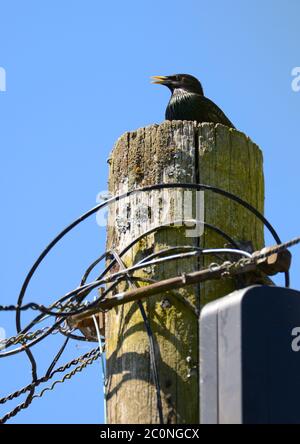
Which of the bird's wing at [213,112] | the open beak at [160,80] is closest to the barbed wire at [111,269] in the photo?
the bird's wing at [213,112]

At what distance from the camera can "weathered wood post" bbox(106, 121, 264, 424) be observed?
381cm

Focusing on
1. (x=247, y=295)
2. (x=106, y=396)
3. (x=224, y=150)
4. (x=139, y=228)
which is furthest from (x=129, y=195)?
(x=247, y=295)

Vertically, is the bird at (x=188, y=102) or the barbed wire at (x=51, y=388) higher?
the bird at (x=188, y=102)

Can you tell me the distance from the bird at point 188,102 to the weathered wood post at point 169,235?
10.3 feet

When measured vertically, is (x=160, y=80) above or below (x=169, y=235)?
above

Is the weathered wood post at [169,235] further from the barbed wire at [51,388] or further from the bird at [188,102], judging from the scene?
the bird at [188,102]

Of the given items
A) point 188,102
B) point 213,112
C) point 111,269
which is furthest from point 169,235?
point 188,102

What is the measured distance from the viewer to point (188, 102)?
8859 millimetres

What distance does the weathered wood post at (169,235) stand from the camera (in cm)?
381

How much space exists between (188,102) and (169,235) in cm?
485

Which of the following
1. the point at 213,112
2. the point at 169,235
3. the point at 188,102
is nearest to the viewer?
the point at 169,235

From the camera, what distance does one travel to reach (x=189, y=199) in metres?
4.12

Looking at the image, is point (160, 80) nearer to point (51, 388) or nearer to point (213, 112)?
point (213, 112)
